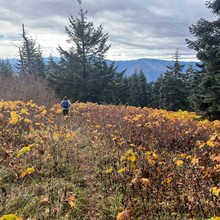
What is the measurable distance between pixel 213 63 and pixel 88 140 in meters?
8.26

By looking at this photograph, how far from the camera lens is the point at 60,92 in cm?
2970

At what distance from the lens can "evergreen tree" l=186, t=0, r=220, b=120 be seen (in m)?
11.7

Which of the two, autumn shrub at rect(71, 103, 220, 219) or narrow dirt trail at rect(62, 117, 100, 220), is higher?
autumn shrub at rect(71, 103, 220, 219)

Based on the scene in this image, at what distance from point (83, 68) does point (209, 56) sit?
64.1 feet

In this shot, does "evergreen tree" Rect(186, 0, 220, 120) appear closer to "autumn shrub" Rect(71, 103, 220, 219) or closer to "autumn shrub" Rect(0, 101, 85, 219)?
"autumn shrub" Rect(71, 103, 220, 219)

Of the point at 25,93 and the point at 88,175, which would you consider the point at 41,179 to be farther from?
the point at 25,93

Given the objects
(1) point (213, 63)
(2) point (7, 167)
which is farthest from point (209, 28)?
(2) point (7, 167)

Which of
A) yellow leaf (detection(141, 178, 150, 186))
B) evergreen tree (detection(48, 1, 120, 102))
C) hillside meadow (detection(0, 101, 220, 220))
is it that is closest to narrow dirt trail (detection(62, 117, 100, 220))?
hillside meadow (detection(0, 101, 220, 220))

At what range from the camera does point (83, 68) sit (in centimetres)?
2927

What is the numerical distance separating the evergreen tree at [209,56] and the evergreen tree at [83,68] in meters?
17.7

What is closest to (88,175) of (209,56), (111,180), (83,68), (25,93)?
(111,180)

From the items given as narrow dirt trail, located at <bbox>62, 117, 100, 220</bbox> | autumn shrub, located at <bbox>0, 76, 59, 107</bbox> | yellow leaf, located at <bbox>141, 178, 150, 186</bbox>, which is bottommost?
narrow dirt trail, located at <bbox>62, 117, 100, 220</bbox>

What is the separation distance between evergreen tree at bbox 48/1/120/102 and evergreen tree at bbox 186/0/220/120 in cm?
1775

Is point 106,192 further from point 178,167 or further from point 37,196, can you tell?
point 178,167
